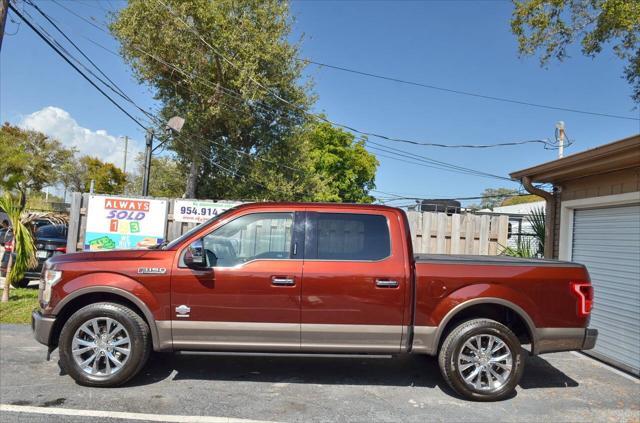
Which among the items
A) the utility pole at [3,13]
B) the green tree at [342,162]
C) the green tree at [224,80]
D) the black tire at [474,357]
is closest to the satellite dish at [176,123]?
the green tree at [224,80]

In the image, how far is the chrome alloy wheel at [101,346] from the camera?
4488 mm

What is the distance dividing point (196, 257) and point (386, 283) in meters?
1.86

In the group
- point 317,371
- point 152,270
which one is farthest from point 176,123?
point 317,371

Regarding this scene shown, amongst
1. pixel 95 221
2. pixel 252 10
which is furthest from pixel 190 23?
pixel 95 221

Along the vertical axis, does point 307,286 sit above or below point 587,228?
below

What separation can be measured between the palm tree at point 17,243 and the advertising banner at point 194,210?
8.32ft

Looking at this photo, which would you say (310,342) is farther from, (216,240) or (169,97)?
(169,97)

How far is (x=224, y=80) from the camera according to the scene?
17.4 meters

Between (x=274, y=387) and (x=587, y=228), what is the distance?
207 inches

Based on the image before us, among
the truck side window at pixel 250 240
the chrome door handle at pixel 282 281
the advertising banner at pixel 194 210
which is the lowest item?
the chrome door handle at pixel 282 281

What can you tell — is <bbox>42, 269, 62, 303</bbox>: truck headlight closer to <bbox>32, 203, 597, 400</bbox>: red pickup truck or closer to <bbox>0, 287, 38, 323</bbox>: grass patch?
<bbox>32, 203, 597, 400</bbox>: red pickup truck

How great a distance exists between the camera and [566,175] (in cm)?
699

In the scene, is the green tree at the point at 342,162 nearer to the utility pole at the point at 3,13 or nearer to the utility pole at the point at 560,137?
the utility pole at the point at 560,137

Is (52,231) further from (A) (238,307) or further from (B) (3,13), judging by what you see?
(A) (238,307)
